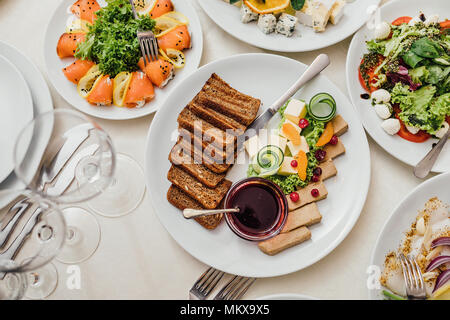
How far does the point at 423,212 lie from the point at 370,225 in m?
0.29

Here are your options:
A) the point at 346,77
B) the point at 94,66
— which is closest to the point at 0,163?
the point at 94,66

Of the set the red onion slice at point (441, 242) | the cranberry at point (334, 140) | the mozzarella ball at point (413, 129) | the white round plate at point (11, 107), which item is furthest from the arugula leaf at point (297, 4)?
the white round plate at point (11, 107)

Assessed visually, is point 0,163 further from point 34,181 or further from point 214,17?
point 214,17

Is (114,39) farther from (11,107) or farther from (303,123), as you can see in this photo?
(303,123)

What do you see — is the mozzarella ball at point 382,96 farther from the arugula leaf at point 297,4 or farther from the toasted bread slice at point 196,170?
the toasted bread slice at point 196,170

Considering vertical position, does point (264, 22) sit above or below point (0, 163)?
above

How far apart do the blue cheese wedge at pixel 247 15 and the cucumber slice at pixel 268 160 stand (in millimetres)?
815

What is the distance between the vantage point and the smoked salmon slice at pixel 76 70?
227 cm

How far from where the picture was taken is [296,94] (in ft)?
7.49

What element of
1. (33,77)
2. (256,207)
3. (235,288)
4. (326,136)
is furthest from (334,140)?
(33,77)

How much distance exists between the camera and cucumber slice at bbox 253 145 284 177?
82.9 inches

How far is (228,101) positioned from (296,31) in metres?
0.62

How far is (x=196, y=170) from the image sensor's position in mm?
2180

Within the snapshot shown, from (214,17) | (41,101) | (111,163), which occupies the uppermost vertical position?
(214,17)
